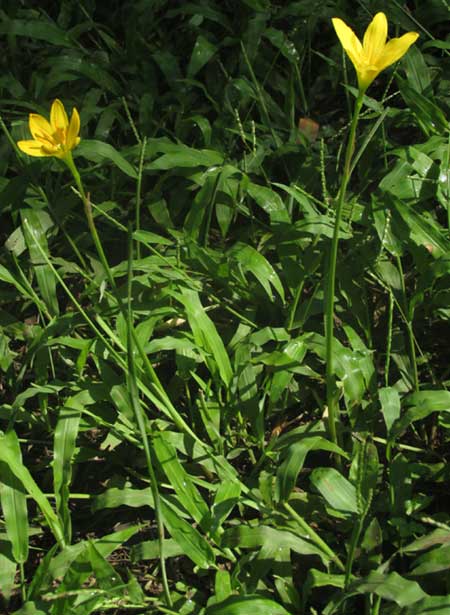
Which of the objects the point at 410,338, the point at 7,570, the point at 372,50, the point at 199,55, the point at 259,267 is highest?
the point at 372,50

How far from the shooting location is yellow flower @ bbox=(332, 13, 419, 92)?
123 cm

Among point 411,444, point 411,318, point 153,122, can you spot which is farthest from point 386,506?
point 153,122

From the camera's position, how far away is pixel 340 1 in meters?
2.80

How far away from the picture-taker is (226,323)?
85.5 inches

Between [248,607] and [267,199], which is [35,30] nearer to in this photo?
[267,199]

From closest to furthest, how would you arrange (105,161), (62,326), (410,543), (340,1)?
(410,543) → (62,326) → (105,161) → (340,1)

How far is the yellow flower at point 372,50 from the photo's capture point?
1.23 metres

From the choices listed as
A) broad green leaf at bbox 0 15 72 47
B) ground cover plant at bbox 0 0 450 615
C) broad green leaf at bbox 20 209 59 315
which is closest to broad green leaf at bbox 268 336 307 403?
ground cover plant at bbox 0 0 450 615

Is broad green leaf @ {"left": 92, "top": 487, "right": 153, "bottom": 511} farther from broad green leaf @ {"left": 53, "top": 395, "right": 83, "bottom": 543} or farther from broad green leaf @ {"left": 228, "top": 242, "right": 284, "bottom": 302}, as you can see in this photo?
broad green leaf @ {"left": 228, "top": 242, "right": 284, "bottom": 302}

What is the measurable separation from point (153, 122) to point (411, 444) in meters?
1.24

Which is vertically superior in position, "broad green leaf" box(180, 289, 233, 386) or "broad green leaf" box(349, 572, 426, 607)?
"broad green leaf" box(180, 289, 233, 386)

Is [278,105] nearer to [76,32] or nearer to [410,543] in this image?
[76,32]

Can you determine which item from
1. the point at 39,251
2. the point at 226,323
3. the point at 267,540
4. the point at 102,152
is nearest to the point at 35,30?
the point at 102,152

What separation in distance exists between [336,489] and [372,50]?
84cm
